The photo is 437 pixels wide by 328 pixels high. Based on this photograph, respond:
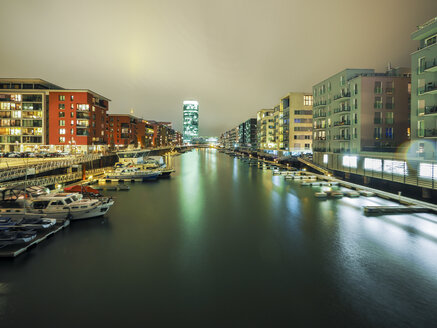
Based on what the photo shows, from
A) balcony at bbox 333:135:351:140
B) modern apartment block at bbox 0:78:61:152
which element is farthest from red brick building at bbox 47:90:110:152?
balcony at bbox 333:135:351:140

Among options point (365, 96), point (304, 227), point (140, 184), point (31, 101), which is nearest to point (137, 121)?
point (31, 101)

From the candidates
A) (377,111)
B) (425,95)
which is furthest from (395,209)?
(377,111)

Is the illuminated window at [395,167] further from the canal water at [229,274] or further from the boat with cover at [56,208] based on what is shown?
the boat with cover at [56,208]

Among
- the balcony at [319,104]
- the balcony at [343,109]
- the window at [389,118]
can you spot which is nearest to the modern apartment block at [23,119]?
the balcony at [319,104]

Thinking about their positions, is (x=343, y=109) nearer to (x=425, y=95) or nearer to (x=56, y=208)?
(x=425, y=95)

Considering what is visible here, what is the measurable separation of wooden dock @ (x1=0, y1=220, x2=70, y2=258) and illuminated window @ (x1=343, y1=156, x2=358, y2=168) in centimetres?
5554

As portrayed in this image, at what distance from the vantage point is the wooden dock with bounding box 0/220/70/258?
19.7 meters

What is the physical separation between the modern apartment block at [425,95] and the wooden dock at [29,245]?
4654 cm

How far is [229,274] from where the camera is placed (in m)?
18.2

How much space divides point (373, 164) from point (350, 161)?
392 inches

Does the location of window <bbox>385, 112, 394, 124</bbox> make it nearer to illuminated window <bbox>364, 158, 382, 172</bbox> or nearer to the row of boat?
illuminated window <bbox>364, 158, 382, 172</bbox>

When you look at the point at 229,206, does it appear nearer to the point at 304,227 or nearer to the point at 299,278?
the point at 304,227

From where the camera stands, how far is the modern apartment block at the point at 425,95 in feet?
119

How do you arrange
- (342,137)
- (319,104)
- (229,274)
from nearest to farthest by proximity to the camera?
(229,274) < (342,137) < (319,104)
